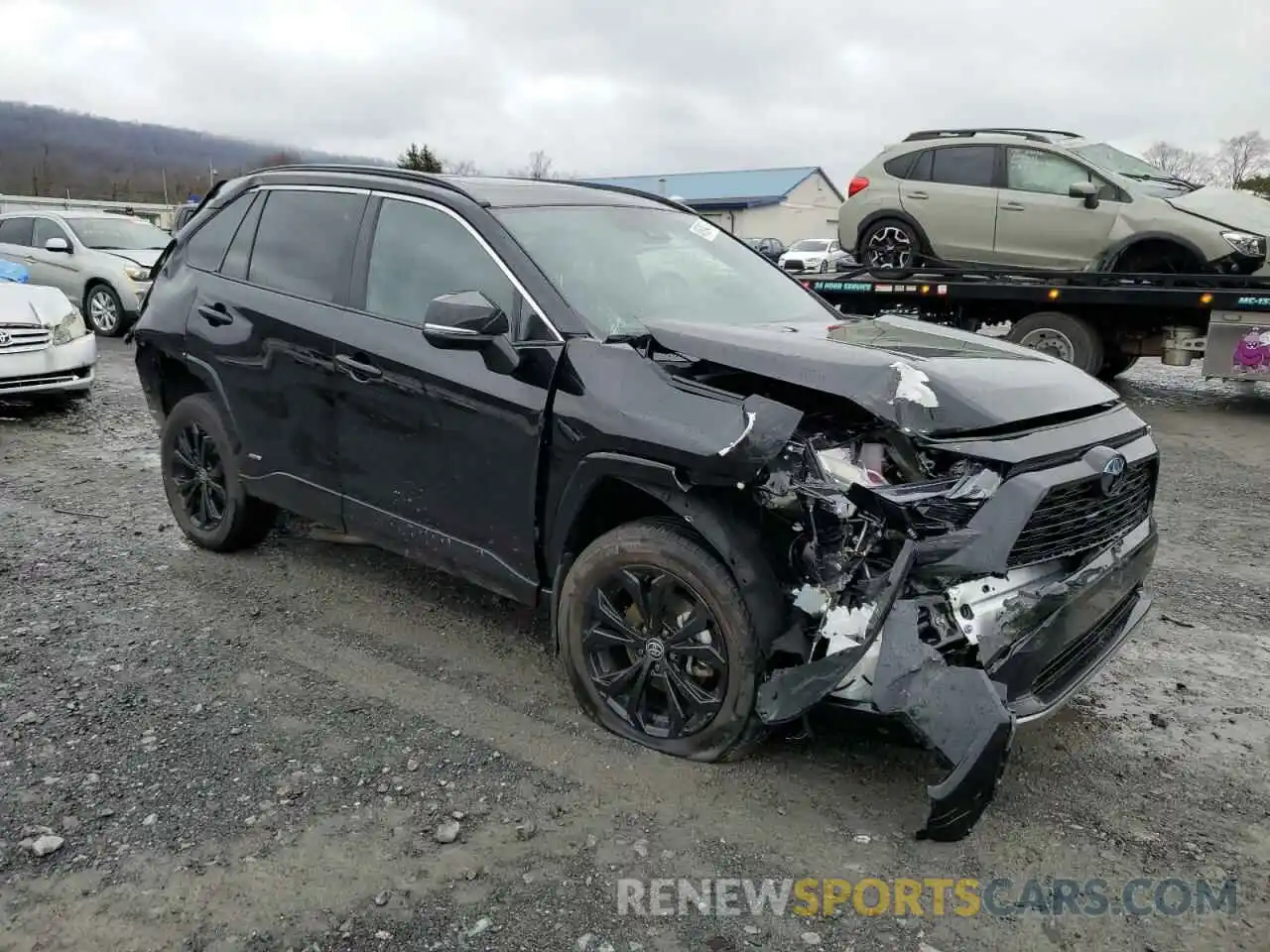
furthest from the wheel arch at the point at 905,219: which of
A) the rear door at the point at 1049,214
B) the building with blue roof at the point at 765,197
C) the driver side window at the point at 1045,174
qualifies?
the building with blue roof at the point at 765,197

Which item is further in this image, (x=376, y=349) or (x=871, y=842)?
(x=376, y=349)

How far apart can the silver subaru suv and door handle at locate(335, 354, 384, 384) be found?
7.97m

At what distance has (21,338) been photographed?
27.1ft

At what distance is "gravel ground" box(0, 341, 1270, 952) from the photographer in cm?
252

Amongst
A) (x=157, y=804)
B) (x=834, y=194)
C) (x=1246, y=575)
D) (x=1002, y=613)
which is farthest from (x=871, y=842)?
(x=834, y=194)

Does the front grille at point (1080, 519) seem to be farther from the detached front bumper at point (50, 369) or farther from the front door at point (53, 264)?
the front door at point (53, 264)

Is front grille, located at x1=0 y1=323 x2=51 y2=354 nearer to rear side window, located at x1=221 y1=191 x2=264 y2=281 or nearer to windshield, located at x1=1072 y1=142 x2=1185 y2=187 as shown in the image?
rear side window, located at x1=221 y1=191 x2=264 y2=281

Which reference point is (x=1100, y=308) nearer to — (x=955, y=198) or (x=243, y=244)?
(x=955, y=198)

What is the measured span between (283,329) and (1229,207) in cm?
922

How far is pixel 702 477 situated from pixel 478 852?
1.25 m

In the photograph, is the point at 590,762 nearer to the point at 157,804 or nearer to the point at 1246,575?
the point at 157,804

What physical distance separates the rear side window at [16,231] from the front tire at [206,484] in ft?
34.3

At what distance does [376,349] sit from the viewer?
12.7 ft

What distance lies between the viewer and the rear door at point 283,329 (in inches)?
163
